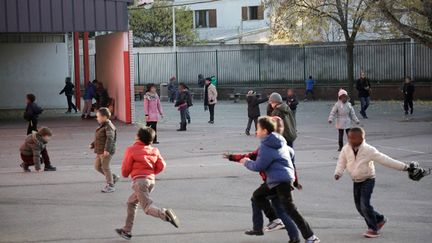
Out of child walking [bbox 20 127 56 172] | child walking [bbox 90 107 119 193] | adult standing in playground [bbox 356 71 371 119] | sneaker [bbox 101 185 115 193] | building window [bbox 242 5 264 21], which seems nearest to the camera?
child walking [bbox 90 107 119 193]

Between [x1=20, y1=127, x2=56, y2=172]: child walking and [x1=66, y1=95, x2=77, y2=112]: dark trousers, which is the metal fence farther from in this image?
[x1=20, y1=127, x2=56, y2=172]: child walking

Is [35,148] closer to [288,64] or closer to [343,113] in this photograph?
[343,113]

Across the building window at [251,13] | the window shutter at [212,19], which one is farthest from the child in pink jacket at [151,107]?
the window shutter at [212,19]

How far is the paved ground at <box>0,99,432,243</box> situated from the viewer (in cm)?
996

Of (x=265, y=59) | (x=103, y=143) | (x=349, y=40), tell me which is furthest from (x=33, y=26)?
(x=265, y=59)

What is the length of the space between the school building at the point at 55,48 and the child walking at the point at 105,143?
1419 cm

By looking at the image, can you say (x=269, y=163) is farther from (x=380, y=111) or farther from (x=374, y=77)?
(x=374, y=77)

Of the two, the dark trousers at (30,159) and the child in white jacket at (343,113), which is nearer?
the dark trousers at (30,159)

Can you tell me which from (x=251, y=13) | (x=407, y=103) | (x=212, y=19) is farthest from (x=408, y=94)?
Result: (x=212, y=19)

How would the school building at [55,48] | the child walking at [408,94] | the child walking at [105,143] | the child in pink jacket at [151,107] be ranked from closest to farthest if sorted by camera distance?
the child walking at [105,143], the child in pink jacket at [151,107], the school building at [55,48], the child walking at [408,94]

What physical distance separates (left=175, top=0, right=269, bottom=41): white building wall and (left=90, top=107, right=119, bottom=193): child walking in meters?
49.0

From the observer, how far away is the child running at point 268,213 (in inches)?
360

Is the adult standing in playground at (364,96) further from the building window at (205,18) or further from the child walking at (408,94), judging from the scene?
the building window at (205,18)

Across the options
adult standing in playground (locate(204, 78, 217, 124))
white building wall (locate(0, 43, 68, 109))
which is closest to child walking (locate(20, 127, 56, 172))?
adult standing in playground (locate(204, 78, 217, 124))
